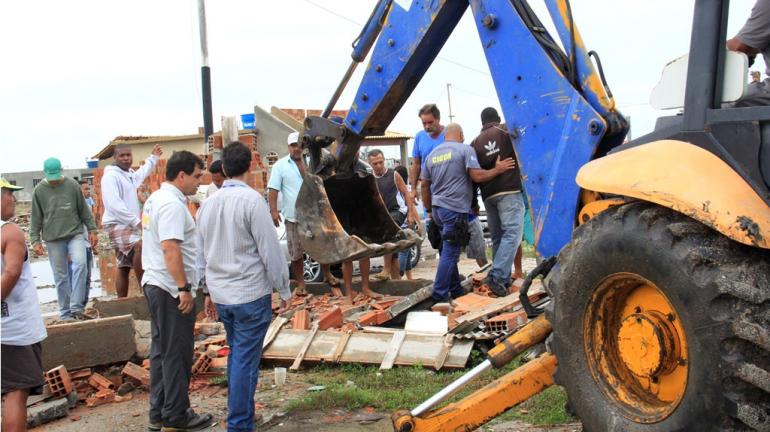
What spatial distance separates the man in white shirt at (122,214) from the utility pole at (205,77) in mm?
3831

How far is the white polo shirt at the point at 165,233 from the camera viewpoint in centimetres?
500

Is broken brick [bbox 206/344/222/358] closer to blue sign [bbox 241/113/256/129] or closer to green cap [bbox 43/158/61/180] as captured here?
green cap [bbox 43/158/61/180]

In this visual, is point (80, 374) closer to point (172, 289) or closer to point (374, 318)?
point (172, 289)

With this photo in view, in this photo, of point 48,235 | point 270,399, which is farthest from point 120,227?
point 270,399

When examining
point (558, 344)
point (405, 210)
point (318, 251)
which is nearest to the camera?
point (558, 344)

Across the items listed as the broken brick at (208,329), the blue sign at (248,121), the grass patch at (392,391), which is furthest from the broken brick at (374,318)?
the blue sign at (248,121)

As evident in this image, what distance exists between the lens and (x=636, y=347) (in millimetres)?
3223

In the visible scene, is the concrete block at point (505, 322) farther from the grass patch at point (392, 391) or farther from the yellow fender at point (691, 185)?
the yellow fender at point (691, 185)

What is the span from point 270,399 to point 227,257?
4.82 feet

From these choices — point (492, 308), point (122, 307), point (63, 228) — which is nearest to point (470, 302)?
point (492, 308)

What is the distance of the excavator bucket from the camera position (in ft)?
21.2

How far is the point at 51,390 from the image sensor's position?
231 inches

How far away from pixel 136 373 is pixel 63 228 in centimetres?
300

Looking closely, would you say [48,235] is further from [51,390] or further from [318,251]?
[318,251]
